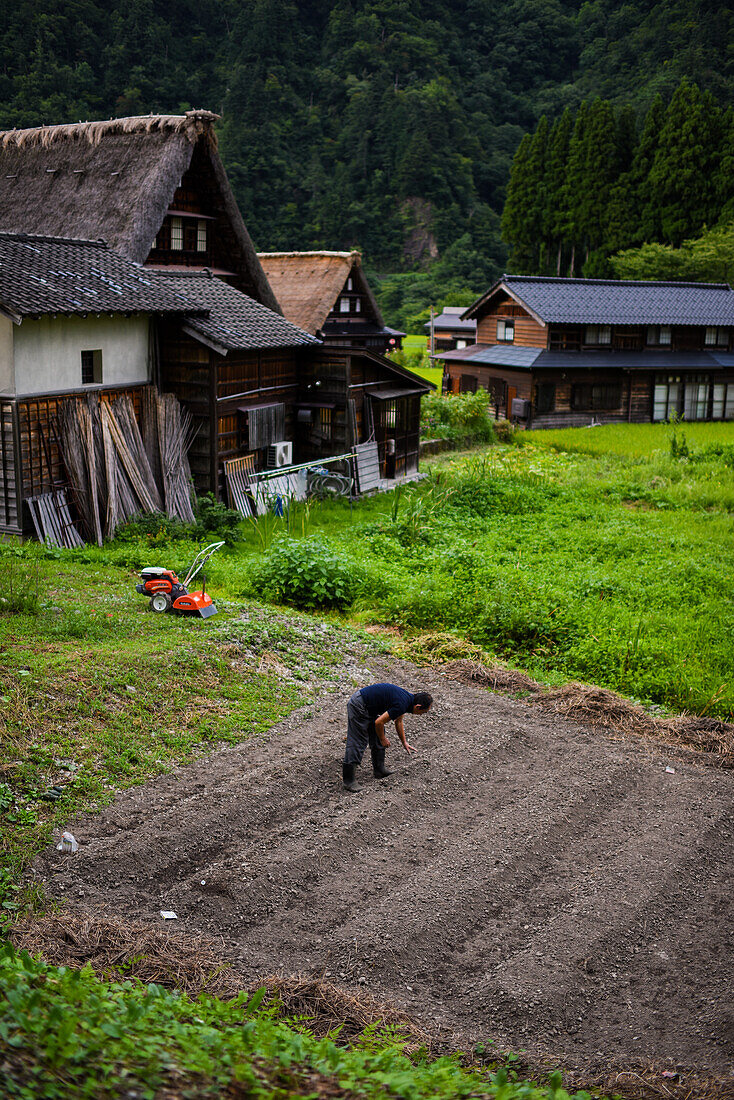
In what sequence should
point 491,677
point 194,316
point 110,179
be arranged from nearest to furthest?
point 491,677 < point 194,316 < point 110,179

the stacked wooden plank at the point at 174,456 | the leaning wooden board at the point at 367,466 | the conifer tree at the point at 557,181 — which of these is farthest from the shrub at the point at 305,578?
the conifer tree at the point at 557,181

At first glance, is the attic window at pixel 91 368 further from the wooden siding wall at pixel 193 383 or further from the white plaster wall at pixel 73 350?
the wooden siding wall at pixel 193 383

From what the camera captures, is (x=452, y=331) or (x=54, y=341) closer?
(x=54, y=341)

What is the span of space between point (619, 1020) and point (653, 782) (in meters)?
3.24

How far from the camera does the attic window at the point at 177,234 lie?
19375mm

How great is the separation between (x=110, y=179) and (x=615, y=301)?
19904 mm

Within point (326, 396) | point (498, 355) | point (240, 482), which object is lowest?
point (240, 482)

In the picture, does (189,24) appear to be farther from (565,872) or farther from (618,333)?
(565,872)

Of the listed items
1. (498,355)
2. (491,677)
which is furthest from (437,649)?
(498,355)

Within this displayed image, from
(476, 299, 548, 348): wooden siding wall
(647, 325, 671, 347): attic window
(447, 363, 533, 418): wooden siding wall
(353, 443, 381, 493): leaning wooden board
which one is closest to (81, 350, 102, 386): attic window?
(353, 443, 381, 493): leaning wooden board

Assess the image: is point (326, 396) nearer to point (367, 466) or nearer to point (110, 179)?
point (367, 466)

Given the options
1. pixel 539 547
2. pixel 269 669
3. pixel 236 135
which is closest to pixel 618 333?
pixel 539 547

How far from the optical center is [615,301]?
3288 centimetres

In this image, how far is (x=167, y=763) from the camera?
768 centimetres
